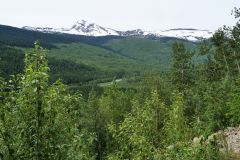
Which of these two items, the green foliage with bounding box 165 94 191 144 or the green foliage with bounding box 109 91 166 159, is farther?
the green foliage with bounding box 165 94 191 144

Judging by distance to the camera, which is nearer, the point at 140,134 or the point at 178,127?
the point at 140,134

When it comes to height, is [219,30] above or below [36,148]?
above

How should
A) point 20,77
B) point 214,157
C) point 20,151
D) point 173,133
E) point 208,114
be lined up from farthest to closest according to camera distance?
point 173,133 < point 208,114 < point 214,157 < point 20,77 < point 20,151

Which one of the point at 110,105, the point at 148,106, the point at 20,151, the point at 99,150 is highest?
the point at 20,151

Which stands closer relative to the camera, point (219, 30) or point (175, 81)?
point (219, 30)

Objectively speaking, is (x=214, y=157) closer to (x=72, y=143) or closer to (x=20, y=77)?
(x=72, y=143)

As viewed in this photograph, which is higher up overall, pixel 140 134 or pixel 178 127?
pixel 140 134

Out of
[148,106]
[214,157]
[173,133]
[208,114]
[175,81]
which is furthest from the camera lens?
[175,81]

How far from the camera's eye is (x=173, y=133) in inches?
1772

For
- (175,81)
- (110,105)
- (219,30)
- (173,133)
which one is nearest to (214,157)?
(173,133)

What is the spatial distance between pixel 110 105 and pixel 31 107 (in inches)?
3325

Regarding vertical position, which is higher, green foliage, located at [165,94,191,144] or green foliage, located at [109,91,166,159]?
green foliage, located at [109,91,166,159]

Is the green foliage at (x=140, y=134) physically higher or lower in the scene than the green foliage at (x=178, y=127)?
higher

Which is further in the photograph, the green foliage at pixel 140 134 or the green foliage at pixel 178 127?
the green foliage at pixel 178 127
